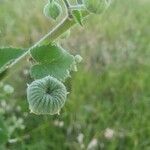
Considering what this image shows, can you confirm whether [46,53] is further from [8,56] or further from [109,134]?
[109,134]

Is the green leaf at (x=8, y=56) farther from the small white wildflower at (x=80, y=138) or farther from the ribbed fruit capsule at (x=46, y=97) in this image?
the small white wildflower at (x=80, y=138)

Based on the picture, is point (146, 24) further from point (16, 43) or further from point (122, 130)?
point (122, 130)

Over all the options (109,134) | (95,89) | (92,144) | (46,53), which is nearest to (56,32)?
(46,53)

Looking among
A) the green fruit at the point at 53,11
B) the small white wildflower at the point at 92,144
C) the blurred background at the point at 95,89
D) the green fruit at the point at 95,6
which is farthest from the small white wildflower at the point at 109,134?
the green fruit at the point at 95,6

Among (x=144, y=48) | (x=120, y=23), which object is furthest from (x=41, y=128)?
(x=120, y=23)

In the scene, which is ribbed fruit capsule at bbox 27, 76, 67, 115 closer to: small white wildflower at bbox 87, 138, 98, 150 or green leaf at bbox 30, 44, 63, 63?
green leaf at bbox 30, 44, 63, 63

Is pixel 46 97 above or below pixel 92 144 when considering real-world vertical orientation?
below

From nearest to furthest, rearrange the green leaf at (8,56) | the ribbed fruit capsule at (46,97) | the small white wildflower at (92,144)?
the ribbed fruit capsule at (46,97) < the green leaf at (8,56) < the small white wildflower at (92,144)
